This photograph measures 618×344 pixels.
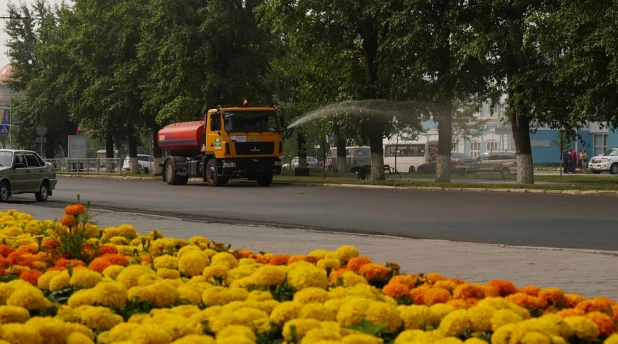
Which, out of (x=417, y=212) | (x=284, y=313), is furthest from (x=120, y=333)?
(x=417, y=212)

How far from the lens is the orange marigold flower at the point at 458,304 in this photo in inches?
193

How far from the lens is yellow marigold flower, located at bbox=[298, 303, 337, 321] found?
4348 millimetres

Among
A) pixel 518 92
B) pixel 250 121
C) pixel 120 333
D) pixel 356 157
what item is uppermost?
pixel 518 92

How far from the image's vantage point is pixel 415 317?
4539 mm

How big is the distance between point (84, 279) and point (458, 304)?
2133mm

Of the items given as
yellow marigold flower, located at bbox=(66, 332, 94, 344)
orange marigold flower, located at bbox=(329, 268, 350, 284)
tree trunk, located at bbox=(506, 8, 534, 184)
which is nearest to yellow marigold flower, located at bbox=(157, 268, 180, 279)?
orange marigold flower, located at bbox=(329, 268, 350, 284)

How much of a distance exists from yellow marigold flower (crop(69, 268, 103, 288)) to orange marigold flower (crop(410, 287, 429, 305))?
5.90 ft

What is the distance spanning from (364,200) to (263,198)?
356cm

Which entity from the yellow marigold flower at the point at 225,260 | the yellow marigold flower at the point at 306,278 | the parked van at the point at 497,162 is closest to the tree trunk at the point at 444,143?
the parked van at the point at 497,162

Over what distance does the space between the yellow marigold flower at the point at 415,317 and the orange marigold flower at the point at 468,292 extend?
64cm

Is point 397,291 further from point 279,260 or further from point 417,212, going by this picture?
point 417,212

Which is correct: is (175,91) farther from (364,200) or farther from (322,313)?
(322,313)

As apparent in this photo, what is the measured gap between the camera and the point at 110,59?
64.2 metres

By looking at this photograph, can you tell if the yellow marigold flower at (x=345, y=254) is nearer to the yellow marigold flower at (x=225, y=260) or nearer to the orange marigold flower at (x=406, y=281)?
the yellow marigold flower at (x=225, y=260)
